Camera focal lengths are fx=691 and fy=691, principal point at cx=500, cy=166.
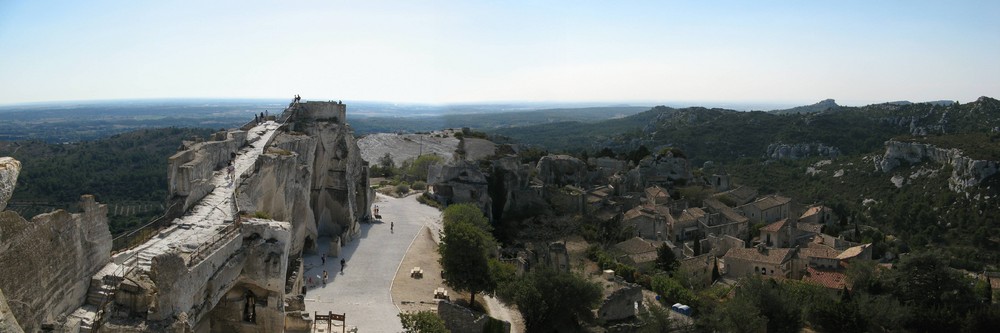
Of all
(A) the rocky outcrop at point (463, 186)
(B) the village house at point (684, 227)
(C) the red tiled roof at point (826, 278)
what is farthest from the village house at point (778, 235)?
(A) the rocky outcrop at point (463, 186)

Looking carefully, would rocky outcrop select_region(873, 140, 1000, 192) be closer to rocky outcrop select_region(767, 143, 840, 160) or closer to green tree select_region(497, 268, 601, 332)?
rocky outcrop select_region(767, 143, 840, 160)

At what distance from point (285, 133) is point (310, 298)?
887 cm

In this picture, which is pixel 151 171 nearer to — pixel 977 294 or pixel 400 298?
pixel 400 298

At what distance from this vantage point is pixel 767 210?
4194 cm

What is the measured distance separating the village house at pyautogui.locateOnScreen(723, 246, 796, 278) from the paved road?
14.2 meters

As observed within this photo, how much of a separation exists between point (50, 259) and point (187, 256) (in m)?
2.46

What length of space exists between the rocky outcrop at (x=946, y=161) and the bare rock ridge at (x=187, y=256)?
160ft

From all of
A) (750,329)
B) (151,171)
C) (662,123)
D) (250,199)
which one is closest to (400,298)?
(250,199)

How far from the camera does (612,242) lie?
35.9 m

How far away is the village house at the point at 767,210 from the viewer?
4172cm

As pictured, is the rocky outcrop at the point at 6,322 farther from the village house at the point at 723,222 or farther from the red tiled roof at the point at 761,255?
the village house at the point at 723,222

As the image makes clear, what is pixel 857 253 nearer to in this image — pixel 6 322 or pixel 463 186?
pixel 463 186

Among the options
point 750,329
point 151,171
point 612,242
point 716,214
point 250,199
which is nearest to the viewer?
point 250,199

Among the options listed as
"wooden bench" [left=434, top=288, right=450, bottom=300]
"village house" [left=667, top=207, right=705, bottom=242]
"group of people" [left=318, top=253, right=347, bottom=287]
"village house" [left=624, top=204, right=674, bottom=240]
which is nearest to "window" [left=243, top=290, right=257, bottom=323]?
"group of people" [left=318, top=253, right=347, bottom=287]
